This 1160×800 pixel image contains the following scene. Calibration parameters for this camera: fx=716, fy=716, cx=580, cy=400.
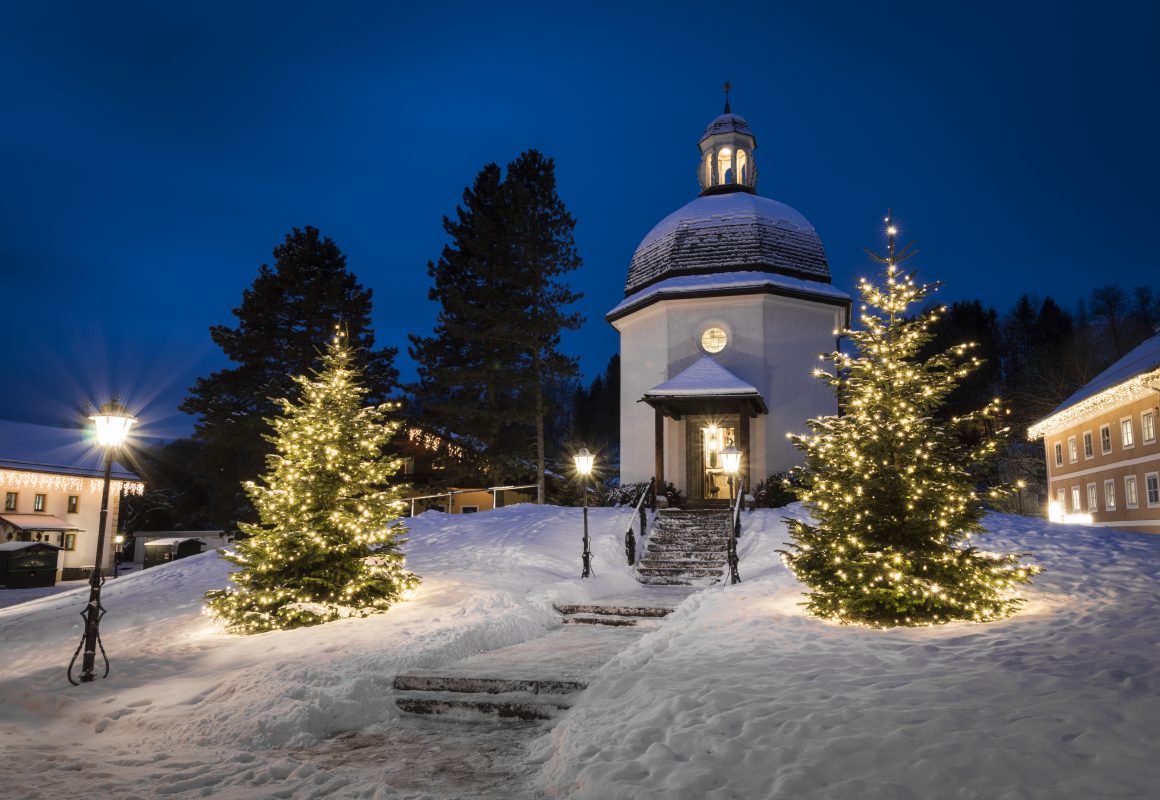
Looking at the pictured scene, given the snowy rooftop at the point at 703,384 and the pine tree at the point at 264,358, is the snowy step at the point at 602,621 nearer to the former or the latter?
the snowy rooftop at the point at 703,384

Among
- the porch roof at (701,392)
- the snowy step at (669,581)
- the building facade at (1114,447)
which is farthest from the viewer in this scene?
the building facade at (1114,447)

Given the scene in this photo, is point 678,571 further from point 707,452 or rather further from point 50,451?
point 50,451

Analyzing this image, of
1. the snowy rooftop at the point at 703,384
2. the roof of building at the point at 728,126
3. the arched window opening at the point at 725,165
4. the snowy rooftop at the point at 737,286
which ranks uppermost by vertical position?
the roof of building at the point at 728,126

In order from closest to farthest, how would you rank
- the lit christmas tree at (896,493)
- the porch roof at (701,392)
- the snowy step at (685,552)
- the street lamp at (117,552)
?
the lit christmas tree at (896,493) → the snowy step at (685,552) → the porch roof at (701,392) → the street lamp at (117,552)

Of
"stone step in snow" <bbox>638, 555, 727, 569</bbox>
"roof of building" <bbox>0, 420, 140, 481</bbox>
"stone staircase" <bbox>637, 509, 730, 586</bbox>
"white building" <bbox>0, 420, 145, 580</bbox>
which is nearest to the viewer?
"stone staircase" <bbox>637, 509, 730, 586</bbox>

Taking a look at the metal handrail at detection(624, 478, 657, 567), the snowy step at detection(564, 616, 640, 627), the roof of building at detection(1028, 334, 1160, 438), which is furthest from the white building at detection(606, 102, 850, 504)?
the snowy step at detection(564, 616, 640, 627)

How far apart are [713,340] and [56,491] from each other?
33.3 m

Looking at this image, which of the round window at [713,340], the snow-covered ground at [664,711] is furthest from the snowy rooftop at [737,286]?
the snow-covered ground at [664,711]

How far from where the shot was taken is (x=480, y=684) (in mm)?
8289

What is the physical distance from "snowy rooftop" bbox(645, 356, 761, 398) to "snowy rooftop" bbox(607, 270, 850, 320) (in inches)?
111

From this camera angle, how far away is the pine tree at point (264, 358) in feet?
109

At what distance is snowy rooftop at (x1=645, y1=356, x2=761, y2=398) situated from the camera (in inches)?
843

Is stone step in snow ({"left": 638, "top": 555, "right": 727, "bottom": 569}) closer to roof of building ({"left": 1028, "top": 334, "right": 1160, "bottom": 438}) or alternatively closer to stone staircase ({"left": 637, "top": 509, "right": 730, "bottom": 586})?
stone staircase ({"left": 637, "top": 509, "right": 730, "bottom": 586})

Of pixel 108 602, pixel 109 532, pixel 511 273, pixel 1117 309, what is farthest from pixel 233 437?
pixel 1117 309
